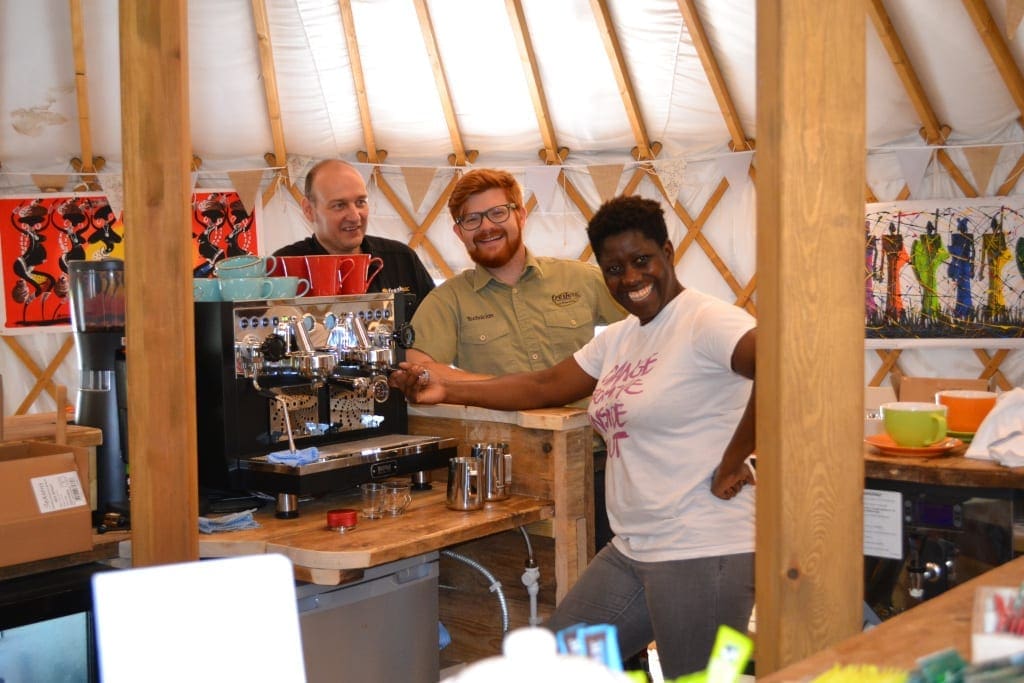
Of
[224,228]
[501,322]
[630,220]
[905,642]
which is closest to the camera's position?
[905,642]

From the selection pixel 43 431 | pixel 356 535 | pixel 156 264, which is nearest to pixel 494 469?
pixel 356 535

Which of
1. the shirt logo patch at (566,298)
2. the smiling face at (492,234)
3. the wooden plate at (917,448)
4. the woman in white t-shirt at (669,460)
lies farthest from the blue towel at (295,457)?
the wooden plate at (917,448)

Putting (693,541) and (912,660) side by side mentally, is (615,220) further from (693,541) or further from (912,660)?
(912,660)

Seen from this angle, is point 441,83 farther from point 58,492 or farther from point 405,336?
point 58,492

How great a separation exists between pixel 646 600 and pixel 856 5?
3.36 ft

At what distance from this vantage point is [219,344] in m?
2.07

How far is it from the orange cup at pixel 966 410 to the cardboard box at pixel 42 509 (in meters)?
1.62

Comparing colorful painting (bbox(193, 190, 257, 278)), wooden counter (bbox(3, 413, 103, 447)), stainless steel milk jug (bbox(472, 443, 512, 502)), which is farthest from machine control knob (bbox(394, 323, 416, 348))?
colorful painting (bbox(193, 190, 257, 278))

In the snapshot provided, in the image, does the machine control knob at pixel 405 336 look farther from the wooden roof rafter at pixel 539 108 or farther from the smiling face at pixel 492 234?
the wooden roof rafter at pixel 539 108

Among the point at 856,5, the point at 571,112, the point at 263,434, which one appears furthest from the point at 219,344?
the point at 571,112

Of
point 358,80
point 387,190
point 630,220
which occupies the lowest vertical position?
point 630,220

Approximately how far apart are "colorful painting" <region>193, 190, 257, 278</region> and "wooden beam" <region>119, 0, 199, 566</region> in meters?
4.16

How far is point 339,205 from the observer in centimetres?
326

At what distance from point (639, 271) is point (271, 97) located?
395 cm
